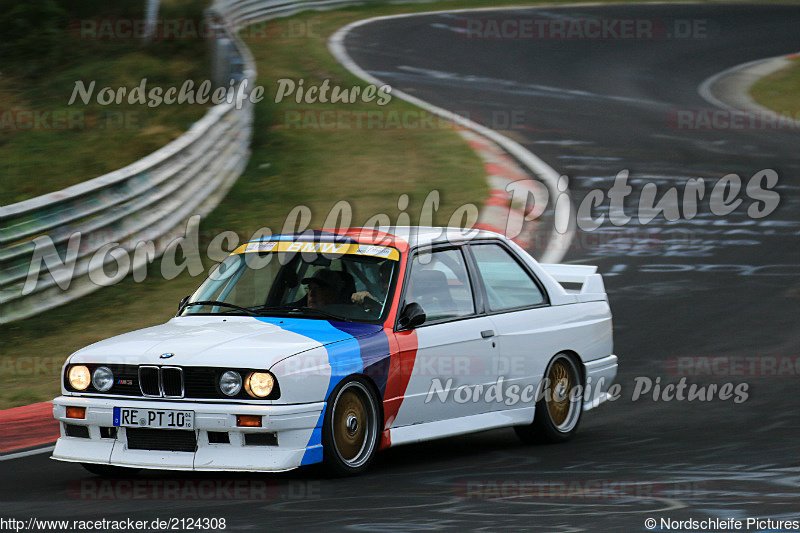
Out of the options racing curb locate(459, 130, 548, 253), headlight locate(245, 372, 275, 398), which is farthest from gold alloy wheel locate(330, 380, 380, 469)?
racing curb locate(459, 130, 548, 253)

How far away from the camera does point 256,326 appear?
717 cm

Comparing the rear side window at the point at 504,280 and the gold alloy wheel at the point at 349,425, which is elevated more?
the rear side window at the point at 504,280

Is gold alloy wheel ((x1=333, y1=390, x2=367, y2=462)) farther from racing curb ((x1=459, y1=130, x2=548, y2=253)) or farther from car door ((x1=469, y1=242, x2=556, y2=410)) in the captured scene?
racing curb ((x1=459, y1=130, x2=548, y2=253))

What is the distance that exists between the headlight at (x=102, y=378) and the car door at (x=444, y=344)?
5.36 feet

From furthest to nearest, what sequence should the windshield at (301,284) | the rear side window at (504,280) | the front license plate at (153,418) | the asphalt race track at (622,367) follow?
the rear side window at (504,280), the windshield at (301,284), the front license plate at (153,418), the asphalt race track at (622,367)

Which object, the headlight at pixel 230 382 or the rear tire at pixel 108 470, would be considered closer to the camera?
the headlight at pixel 230 382

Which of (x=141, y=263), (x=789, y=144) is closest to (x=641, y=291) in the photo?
(x=141, y=263)

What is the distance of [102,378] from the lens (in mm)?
6875

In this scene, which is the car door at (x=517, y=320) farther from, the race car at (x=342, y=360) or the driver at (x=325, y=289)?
the driver at (x=325, y=289)

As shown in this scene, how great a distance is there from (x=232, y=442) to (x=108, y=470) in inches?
37.4

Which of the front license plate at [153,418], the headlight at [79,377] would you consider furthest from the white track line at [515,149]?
the front license plate at [153,418]

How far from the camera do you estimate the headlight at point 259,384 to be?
6.52m

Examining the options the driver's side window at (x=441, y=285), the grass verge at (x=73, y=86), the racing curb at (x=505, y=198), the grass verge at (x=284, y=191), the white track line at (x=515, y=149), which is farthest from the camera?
the grass verge at (x=73, y=86)
